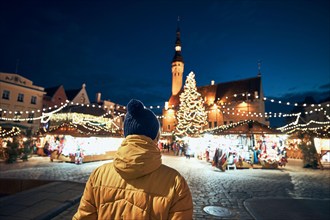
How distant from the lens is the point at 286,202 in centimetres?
676

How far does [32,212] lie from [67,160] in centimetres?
1324

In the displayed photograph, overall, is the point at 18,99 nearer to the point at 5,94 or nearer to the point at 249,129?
the point at 5,94

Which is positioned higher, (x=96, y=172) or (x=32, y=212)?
(x=96, y=172)

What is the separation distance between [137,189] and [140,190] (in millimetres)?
26

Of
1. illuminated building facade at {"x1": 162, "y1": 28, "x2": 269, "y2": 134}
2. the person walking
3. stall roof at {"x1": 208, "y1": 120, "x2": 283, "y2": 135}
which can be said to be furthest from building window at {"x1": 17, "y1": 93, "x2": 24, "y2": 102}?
the person walking

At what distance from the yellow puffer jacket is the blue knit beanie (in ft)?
0.32

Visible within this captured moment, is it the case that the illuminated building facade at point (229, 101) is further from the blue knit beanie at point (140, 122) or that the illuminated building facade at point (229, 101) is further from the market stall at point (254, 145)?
the blue knit beanie at point (140, 122)

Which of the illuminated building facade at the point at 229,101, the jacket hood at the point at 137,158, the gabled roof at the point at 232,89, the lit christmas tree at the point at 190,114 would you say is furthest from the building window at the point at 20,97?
the jacket hood at the point at 137,158

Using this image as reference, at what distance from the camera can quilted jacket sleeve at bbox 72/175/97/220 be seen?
1.74m

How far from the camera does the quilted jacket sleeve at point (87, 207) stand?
5.70 ft

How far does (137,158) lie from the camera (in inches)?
62.7

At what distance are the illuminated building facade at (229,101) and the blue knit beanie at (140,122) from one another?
115ft

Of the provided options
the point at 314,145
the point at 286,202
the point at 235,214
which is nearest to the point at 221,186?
the point at 286,202

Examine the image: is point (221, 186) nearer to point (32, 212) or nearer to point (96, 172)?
point (32, 212)
